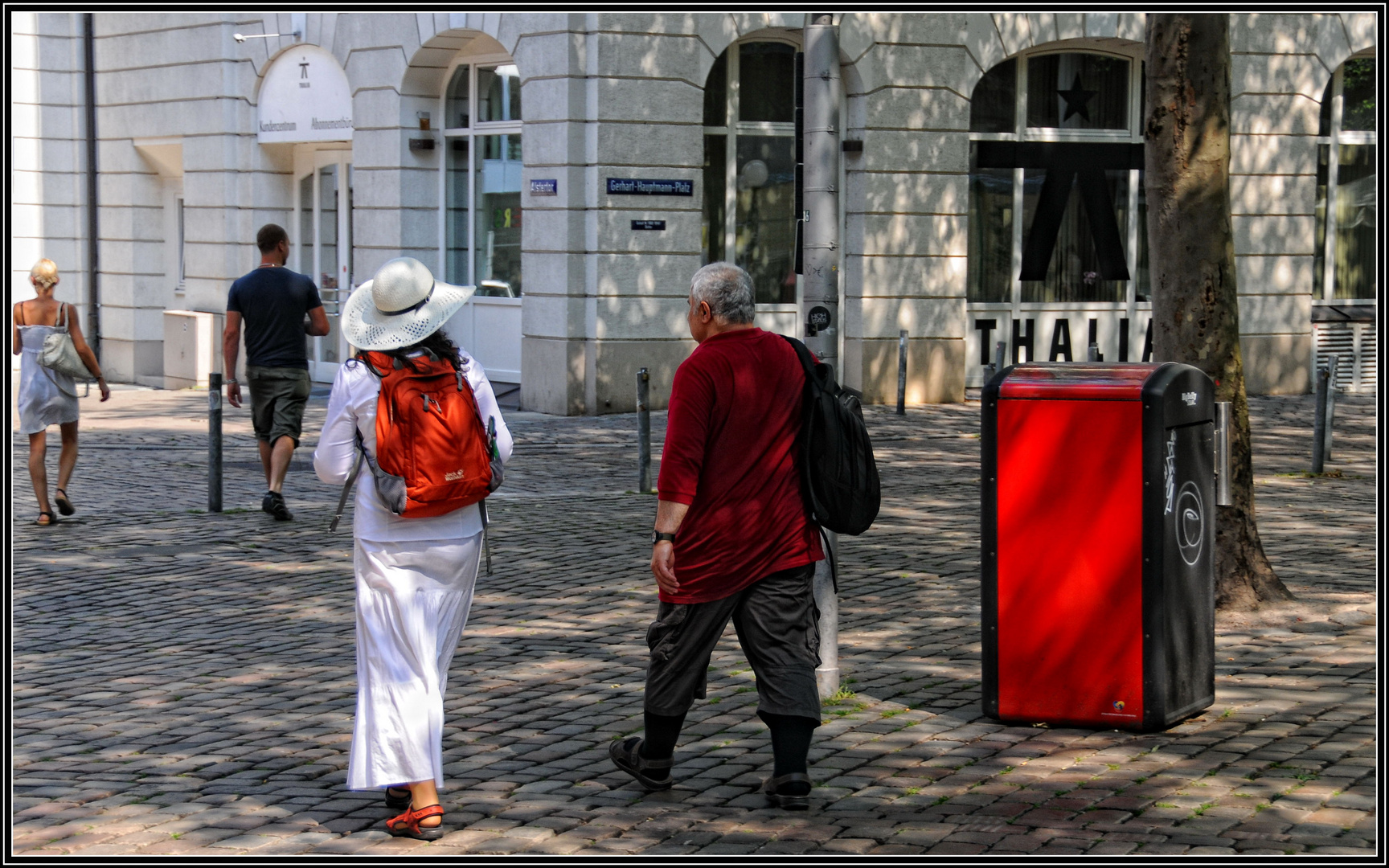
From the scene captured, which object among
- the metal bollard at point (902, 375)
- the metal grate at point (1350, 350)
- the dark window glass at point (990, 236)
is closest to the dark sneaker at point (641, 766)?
the metal bollard at point (902, 375)

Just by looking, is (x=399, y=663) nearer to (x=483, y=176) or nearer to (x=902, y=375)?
(x=902, y=375)

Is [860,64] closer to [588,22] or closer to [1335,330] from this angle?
[588,22]

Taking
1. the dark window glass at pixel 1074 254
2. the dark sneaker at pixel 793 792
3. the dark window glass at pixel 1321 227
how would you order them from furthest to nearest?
1. the dark window glass at pixel 1321 227
2. the dark window glass at pixel 1074 254
3. the dark sneaker at pixel 793 792

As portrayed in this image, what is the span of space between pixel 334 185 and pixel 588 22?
241 inches

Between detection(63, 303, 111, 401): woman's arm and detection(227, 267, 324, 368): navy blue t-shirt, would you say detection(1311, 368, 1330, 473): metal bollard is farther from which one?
detection(63, 303, 111, 401): woman's arm

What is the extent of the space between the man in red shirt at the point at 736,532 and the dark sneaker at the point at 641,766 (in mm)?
80

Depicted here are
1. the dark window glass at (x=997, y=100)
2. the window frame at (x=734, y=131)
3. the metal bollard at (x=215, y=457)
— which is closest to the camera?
the metal bollard at (x=215, y=457)

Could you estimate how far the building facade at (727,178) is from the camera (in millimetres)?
18000

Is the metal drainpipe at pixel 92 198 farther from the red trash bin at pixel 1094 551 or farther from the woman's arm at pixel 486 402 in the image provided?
the red trash bin at pixel 1094 551

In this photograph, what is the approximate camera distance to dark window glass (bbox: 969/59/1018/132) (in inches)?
789

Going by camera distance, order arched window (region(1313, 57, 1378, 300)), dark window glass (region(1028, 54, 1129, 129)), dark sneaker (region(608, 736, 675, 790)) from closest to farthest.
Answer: dark sneaker (region(608, 736, 675, 790)), dark window glass (region(1028, 54, 1129, 129)), arched window (region(1313, 57, 1378, 300))

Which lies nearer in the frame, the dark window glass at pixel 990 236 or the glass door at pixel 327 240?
the dark window glass at pixel 990 236

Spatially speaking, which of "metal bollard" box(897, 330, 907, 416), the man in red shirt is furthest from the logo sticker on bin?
"metal bollard" box(897, 330, 907, 416)

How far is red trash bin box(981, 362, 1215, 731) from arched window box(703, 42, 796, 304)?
12.7m
